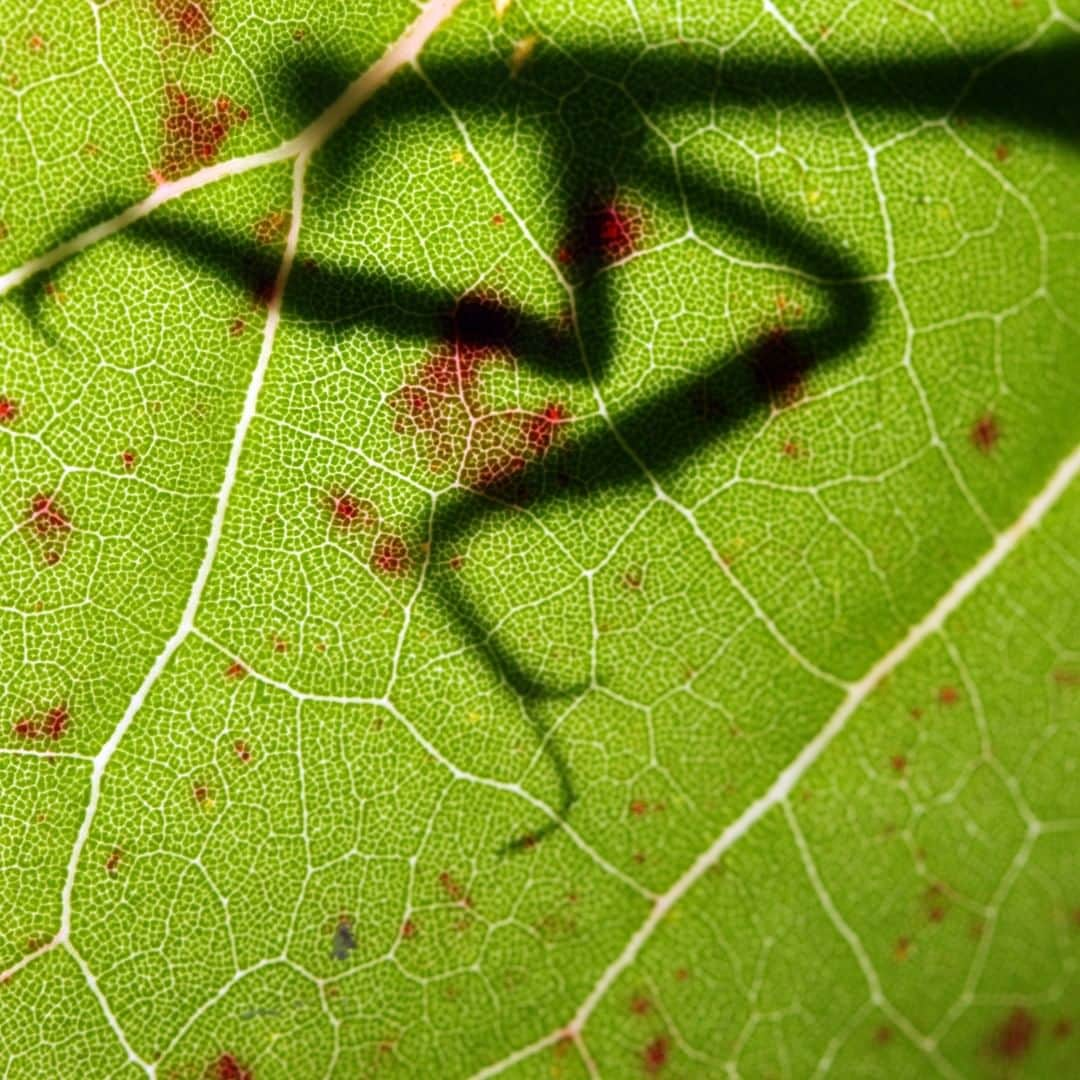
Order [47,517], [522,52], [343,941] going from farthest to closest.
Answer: [343,941] < [47,517] < [522,52]

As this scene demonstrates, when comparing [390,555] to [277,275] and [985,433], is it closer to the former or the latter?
[277,275]

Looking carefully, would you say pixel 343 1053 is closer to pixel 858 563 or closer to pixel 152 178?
pixel 858 563

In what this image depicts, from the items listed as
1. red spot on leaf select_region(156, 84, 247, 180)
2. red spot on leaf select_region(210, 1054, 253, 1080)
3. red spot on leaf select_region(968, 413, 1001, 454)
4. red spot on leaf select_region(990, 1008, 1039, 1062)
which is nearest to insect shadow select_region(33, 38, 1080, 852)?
red spot on leaf select_region(156, 84, 247, 180)

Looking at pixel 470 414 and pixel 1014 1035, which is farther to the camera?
pixel 1014 1035

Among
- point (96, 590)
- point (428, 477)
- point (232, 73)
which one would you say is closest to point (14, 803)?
point (96, 590)

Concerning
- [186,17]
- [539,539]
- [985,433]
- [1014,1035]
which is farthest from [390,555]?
[1014,1035]

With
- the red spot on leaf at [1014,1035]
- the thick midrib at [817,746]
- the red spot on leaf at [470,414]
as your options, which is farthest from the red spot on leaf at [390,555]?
the red spot on leaf at [1014,1035]

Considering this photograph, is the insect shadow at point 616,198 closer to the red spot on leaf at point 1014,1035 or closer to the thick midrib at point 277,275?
the thick midrib at point 277,275
